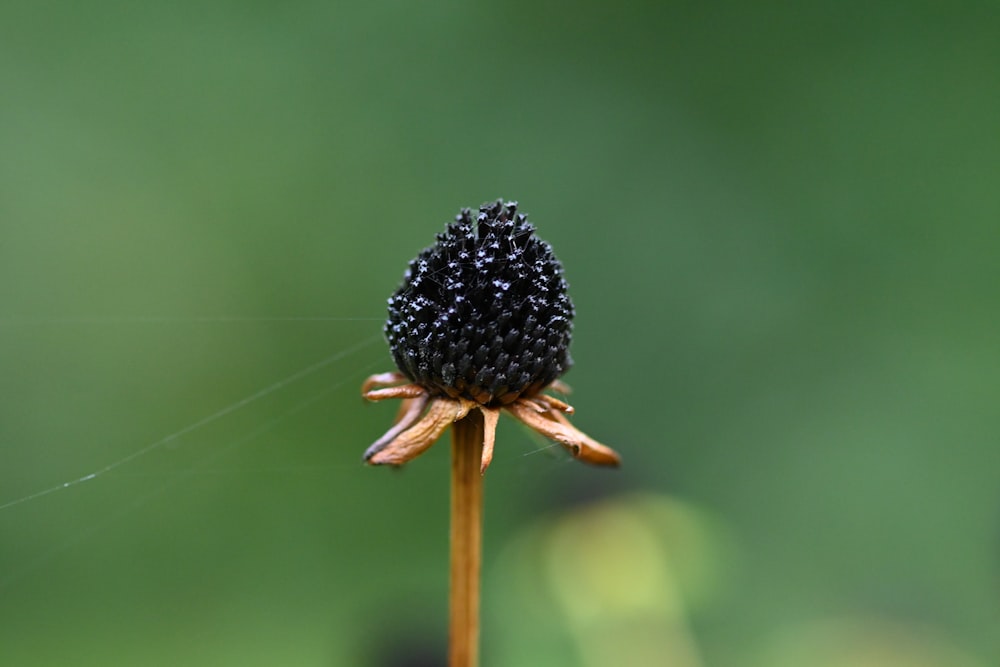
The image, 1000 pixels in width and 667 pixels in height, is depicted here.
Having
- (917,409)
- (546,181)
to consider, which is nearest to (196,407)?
(546,181)

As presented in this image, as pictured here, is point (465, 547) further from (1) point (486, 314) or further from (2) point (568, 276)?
(2) point (568, 276)

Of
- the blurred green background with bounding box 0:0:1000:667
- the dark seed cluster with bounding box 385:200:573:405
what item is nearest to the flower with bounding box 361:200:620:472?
the dark seed cluster with bounding box 385:200:573:405

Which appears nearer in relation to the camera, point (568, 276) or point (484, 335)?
point (484, 335)

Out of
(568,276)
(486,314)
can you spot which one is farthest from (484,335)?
(568,276)

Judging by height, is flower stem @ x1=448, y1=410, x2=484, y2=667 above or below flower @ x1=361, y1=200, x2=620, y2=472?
below

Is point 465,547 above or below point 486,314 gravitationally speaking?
below

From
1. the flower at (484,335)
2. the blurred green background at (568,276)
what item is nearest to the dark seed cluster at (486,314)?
the flower at (484,335)

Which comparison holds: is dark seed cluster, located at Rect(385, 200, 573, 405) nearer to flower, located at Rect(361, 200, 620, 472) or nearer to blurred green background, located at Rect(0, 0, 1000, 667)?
Result: flower, located at Rect(361, 200, 620, 472)
